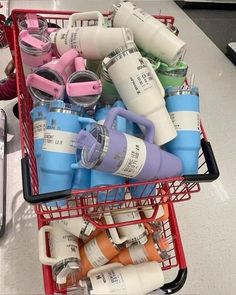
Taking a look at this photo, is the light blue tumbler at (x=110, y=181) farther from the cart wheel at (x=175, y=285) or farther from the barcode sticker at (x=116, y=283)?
the cart wheel at (x=175, y=285)

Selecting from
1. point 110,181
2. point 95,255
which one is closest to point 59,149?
point 110,181

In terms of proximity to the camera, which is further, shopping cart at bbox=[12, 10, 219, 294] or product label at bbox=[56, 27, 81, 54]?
product label at bbox=[56, 27, 81, 54]

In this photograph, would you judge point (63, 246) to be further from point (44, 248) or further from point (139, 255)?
point (139, 255)

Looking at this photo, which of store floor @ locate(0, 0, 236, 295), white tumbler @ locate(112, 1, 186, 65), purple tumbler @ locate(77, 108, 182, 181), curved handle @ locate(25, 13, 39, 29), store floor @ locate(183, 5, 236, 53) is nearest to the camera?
purple tumbler @ locate(77, 108, 182, 181)

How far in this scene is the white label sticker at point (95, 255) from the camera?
0.82m

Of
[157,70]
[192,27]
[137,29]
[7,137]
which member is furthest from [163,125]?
[192,27]

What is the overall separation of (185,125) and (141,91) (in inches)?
4.7

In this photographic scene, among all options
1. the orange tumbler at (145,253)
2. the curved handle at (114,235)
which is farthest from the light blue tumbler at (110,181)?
the orange tumbler at (145,253)

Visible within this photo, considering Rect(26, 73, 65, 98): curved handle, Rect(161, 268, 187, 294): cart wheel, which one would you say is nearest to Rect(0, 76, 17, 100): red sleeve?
Rect(26, 73, 65, 98): curved handle

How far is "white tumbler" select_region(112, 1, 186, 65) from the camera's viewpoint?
78 centimetres

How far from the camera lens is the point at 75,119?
67 centimetres

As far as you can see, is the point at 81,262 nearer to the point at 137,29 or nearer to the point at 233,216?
the point at 137,29

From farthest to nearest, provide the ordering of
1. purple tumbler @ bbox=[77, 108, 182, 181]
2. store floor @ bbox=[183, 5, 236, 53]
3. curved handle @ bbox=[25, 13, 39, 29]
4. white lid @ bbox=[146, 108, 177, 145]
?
store floor @ bbox=[183, 5, 236, 53]
curved handle @ bbox=[25, 13, 39, 29]
white lid @ bbox=[146, 108, 177, 145]
purple tumbler @ bbox=[77, 108, 182, 181]

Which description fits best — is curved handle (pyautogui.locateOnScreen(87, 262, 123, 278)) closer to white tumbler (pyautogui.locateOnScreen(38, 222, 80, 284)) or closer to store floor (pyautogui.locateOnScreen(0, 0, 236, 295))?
white tumbler (pyautogui.locateOnScreen(38, 222, 80, 284))
